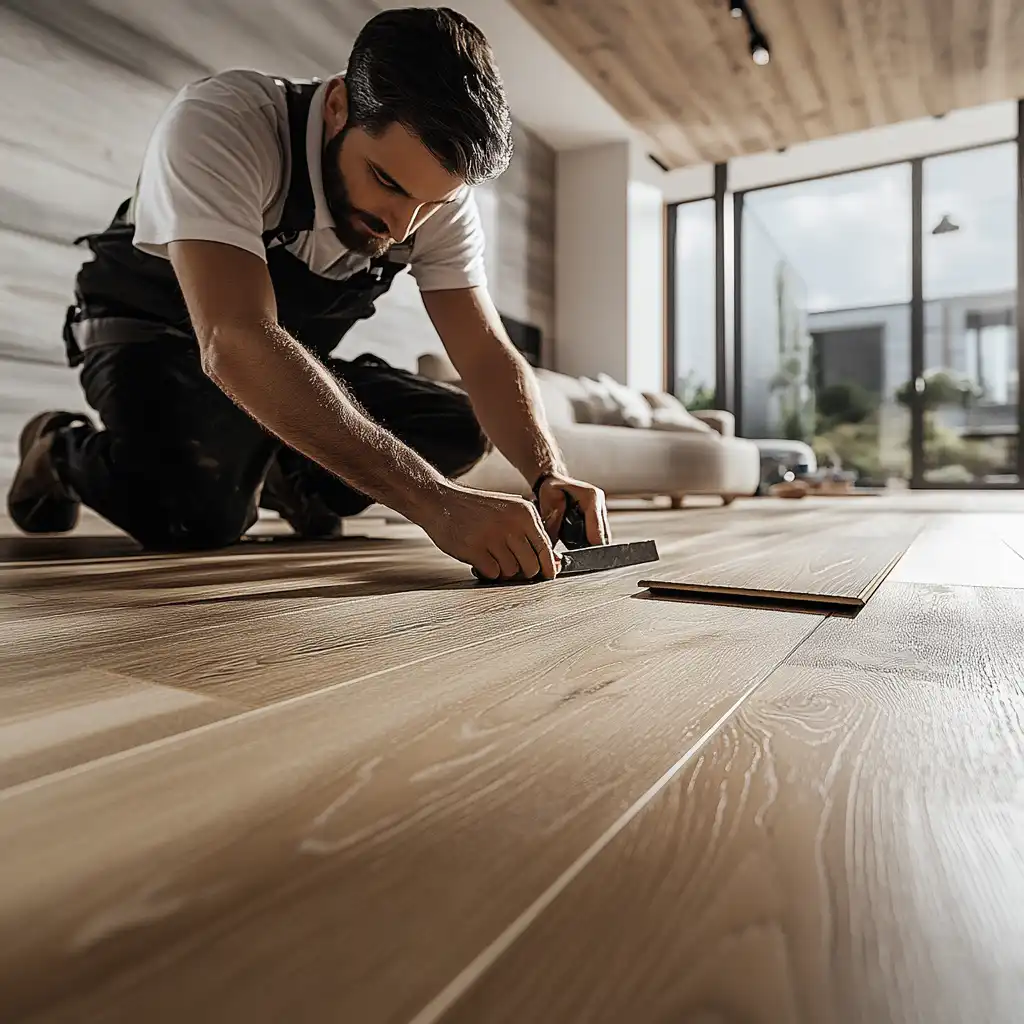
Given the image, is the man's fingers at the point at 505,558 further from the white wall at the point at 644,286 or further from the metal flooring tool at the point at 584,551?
the white wall at the point at 644,286

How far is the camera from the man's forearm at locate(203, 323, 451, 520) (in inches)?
42.1

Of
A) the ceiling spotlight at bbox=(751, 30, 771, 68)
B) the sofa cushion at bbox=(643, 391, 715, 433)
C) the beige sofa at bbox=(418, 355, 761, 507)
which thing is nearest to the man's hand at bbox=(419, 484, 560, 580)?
the beige sofa at bbox=(418, 355, 761, 507)

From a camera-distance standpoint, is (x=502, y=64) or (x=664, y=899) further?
(x=502, y=64)

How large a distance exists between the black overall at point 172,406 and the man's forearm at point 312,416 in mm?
582

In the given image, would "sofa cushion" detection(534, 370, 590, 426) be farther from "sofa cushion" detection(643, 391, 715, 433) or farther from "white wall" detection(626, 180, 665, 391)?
"white wall" detection(626, 180, 665, 391)

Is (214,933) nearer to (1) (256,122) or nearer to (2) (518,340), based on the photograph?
(1) (256,122)

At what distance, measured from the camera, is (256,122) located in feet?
4.18

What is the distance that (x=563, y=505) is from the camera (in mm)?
1322

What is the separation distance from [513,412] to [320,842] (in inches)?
47.7

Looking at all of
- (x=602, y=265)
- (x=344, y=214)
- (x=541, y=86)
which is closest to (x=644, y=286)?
(x=602, y=265)

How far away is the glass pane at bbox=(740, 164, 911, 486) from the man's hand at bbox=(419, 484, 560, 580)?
6.22 meters

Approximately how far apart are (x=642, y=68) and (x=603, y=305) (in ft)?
5.41

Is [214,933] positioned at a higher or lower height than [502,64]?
lower

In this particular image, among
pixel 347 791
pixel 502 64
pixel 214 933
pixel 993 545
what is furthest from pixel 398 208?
pixel 502 64
